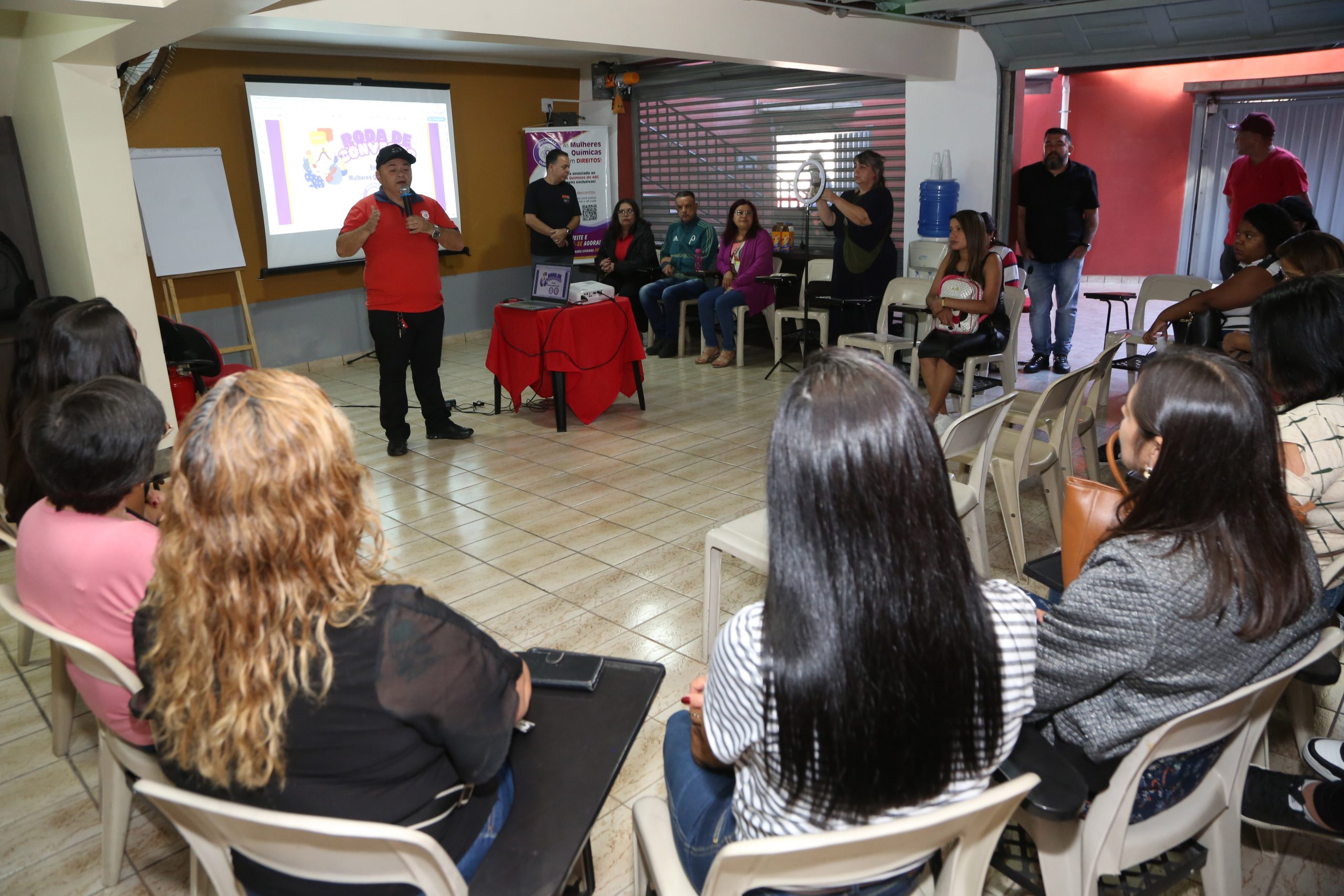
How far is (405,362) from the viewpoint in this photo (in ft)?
15.0

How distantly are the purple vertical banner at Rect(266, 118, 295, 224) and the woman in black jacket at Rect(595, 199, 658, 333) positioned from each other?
228cm

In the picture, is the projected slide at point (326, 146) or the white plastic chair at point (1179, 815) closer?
the white plastic chair at point (1179, 815)

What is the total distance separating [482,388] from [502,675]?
201 inches

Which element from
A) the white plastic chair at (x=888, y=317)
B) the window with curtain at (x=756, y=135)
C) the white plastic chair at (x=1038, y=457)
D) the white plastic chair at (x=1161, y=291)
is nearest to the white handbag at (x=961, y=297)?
the white plastic chair at (x=888, y=317)

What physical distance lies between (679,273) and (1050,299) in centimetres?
266

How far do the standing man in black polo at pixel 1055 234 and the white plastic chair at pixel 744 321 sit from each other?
1687 millimetres

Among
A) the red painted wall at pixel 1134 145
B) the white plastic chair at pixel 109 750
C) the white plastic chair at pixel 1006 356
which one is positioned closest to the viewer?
the white plastic chair at pixel 109 750

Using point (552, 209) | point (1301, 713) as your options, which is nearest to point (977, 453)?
point (1301, 713)

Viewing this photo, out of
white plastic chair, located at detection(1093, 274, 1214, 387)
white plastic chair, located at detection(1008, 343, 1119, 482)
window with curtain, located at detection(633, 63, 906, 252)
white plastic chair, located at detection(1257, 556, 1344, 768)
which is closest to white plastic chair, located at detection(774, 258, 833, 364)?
window with curtain, located at detection(633, 63, 906, 252)

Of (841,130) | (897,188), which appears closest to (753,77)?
(841,130)

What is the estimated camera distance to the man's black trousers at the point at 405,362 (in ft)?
14.6

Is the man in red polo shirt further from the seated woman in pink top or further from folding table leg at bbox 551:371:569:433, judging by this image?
the seated woman in pink top

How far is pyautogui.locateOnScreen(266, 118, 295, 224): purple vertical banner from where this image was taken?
6215mm

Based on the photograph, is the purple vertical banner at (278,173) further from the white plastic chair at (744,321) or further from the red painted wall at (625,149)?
the white plastic chair at (744,321)
